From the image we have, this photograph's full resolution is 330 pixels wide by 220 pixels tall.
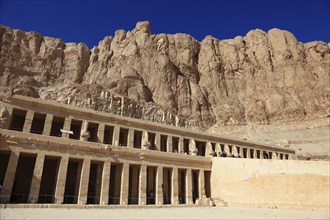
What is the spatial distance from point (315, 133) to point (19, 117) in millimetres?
54666

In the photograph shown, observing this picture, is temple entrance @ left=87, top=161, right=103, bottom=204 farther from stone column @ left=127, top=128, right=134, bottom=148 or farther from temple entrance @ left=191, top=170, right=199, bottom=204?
temple entrance @ left=191, top=170, right=199, bottom=204

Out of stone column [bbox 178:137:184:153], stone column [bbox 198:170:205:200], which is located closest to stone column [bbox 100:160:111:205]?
stone column [bbox 178:137:184:153]

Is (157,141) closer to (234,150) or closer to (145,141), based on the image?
(145,141)

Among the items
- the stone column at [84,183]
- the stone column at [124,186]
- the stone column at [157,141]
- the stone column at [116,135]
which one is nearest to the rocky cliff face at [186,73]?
the stone column at [157,141]

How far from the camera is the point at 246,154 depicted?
34719 millimetres

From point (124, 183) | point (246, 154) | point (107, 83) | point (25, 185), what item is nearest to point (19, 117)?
point (25, 185)

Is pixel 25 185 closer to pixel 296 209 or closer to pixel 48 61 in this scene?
pixel 296 209

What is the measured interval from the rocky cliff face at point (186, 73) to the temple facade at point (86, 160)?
22744 mm

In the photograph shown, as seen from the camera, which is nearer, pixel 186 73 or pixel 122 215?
pixel 122 215

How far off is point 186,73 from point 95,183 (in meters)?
54.6

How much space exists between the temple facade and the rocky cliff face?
22.7 metres

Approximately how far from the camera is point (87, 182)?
810 inches

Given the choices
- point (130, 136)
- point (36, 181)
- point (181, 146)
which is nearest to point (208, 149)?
point (181, 146)

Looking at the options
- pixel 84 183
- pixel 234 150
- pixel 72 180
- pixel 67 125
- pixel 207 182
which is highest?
pixel 67 125
